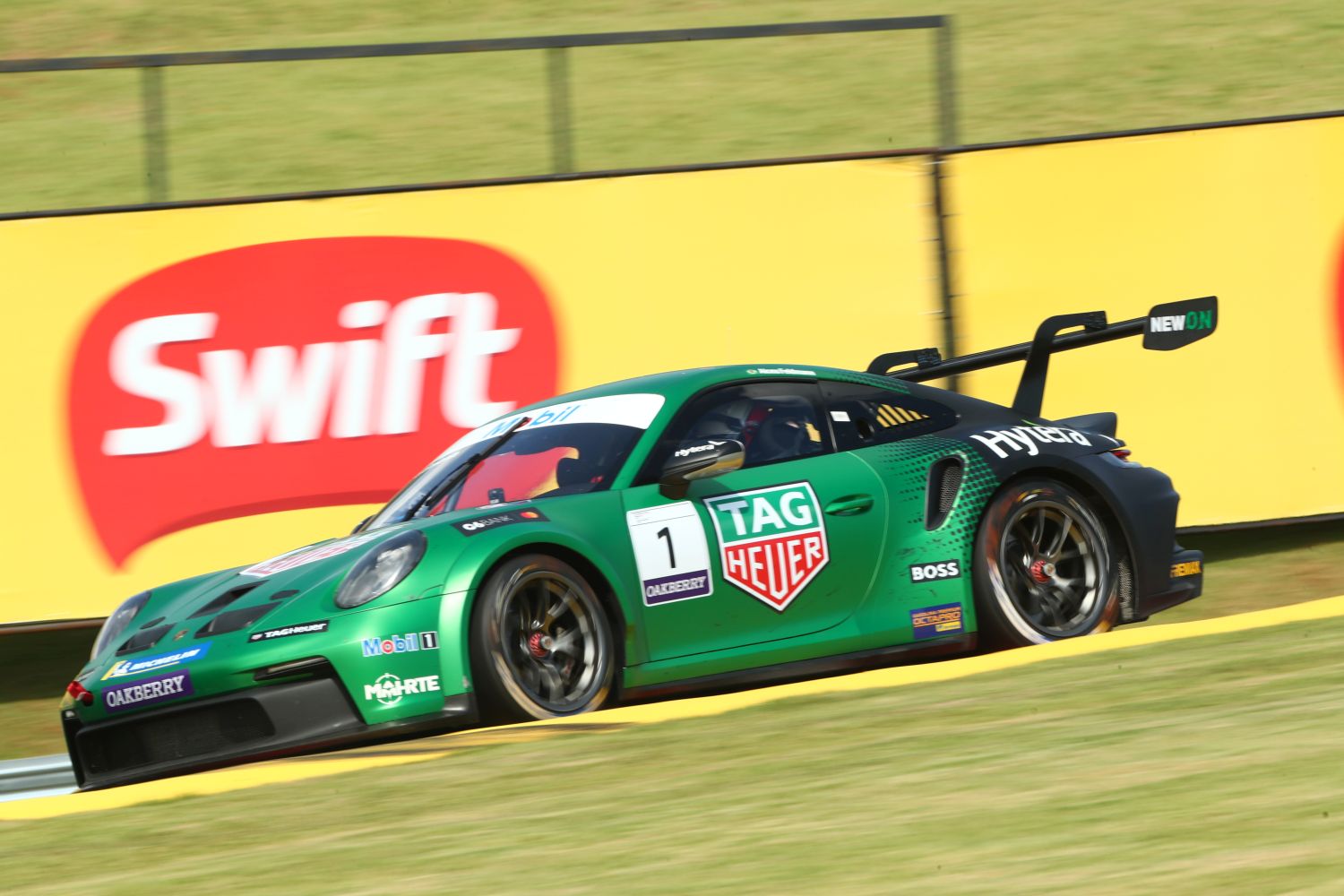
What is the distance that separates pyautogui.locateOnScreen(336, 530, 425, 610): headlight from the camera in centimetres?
659

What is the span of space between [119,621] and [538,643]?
6.11ft

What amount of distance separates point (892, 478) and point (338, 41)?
1404 centimetres

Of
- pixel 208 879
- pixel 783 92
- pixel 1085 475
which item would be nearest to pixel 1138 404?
pixel 1085 475

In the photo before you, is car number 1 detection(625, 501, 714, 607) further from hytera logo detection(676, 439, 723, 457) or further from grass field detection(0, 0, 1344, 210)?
grass field detection(0, 0, 1344, 210)


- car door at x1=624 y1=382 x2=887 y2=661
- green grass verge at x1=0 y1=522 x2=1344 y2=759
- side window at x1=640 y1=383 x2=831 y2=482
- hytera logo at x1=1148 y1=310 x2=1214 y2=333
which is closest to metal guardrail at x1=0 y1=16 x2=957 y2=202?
hytera logo at x1=1148 y1=310 x2=1214 y2=333

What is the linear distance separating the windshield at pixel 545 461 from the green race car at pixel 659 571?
12 millimetres

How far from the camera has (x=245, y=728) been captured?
6480mm

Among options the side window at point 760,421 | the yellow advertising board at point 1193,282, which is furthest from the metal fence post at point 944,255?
the side window at point 760,421

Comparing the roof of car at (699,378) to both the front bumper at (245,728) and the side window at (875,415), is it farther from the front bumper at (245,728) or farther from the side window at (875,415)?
the front bumper at (245,728)

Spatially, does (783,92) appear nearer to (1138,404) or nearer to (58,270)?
(1138,404)

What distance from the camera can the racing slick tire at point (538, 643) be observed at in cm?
651

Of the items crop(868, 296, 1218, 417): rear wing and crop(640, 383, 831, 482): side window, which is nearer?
crop(640, 383, 831, 482): side window

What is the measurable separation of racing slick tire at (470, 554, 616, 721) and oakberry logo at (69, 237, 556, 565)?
3.20 m

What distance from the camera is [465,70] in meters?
18.9
